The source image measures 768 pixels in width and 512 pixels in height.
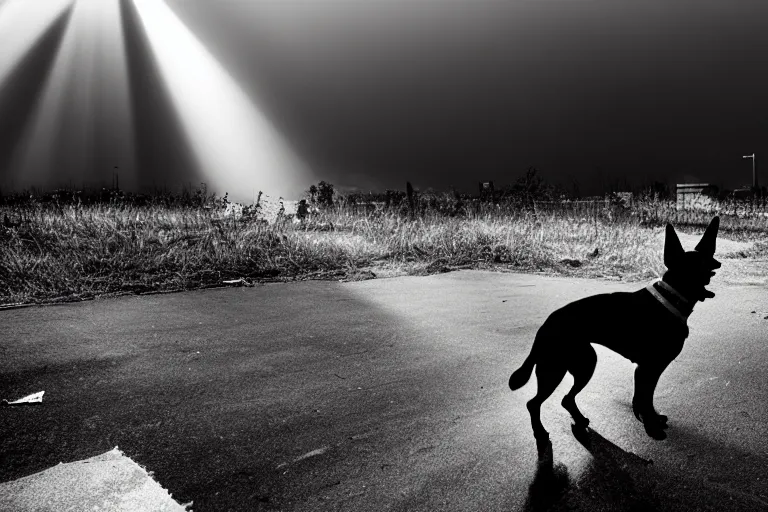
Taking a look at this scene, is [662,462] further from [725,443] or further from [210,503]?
[210,503]

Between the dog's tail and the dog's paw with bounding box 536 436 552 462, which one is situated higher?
the dog's tail

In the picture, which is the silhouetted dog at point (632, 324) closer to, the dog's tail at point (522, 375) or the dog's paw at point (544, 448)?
the dog's tail at point (522, 375)

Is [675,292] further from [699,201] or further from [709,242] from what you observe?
[699,201]

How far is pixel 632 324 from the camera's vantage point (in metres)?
2.00

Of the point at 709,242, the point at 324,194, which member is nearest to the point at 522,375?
the point at 709,242

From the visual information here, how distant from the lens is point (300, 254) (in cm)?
906

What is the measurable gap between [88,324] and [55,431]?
99.3 inches

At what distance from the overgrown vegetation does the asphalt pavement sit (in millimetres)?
2249

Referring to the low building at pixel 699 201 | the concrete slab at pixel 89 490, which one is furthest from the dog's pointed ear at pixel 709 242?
the low building at pixel 699 201

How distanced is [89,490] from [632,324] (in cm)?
231

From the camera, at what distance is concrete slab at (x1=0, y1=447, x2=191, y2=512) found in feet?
6.47

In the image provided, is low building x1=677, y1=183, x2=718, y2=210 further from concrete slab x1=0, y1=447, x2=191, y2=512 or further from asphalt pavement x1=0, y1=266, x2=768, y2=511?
concrete slab x1=0, y1=447, x2=191, y2=512

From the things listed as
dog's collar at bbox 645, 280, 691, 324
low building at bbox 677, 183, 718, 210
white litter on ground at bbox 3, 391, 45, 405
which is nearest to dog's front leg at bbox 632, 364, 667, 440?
dog's collar at bbox 645, 280, 691, 324

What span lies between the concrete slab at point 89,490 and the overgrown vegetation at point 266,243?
444 centimetres
